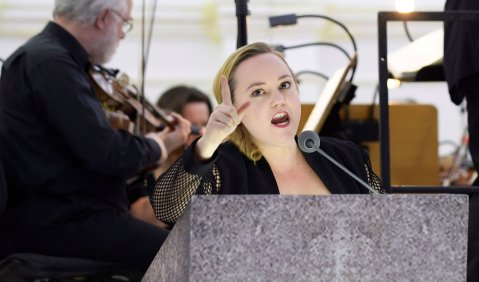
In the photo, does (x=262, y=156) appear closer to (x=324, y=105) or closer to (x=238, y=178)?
(x=238, y=178)

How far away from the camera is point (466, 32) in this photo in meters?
2.44

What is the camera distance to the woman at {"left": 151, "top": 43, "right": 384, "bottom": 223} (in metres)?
1.96

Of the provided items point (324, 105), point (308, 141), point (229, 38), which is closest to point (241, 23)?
point (324, 105)

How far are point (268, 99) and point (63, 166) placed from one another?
1197 millimetres

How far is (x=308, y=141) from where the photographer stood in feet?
5.60

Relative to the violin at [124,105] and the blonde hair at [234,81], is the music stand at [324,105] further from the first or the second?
the violin at [124,105]

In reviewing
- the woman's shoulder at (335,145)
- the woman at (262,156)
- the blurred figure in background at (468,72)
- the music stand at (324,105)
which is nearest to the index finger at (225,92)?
the woman at (262,156)

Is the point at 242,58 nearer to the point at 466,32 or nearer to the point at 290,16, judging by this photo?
the point at 466,32

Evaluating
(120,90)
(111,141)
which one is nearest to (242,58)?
(111,141)

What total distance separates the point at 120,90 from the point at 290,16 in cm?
68

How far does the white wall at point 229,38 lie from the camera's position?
6.91m

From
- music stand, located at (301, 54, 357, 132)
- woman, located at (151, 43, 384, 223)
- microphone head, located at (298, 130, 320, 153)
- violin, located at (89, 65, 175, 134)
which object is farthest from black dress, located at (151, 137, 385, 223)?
violin, located at (89, 65, 175, 134)

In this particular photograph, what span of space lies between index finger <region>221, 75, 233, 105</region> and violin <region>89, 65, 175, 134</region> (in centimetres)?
141

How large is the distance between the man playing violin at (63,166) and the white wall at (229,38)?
12.3 feet
